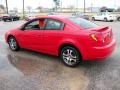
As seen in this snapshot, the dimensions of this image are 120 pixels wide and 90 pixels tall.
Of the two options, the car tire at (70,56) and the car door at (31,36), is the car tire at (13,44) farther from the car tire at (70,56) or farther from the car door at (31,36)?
the car tire at (70,56)

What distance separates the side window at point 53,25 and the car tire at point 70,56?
689 millimetres

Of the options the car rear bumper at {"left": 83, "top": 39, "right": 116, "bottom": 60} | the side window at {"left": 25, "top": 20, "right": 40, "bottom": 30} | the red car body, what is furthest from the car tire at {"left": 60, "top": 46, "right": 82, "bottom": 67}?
the side window at {"left": 25, "top": 20, "right": 40, "bottom": 30}

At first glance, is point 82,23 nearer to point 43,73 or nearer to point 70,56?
point 70,56

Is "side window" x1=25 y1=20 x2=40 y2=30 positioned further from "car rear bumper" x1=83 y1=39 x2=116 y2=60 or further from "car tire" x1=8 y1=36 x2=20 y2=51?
"car rear bumper" x1=83 y1=39 x2=116 y2=60

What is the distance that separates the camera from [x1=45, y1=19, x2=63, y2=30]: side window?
7146 mm

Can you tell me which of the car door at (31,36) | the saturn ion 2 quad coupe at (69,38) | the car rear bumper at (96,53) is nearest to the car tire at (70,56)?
the saturn ion 2 quad coupe at (69,38)

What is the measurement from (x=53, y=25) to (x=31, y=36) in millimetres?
1047

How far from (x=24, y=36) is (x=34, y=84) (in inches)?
122

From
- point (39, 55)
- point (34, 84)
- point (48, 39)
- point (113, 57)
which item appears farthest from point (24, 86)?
point (113, 57)

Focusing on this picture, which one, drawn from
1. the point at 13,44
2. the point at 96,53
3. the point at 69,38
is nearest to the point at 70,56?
the point at 69,38

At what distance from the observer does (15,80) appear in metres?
5.77

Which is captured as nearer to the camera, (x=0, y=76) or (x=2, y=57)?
(x=0, y=76)

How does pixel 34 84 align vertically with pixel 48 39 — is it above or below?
below

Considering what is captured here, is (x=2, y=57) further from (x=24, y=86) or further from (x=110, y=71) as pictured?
(x=110, y=71)
